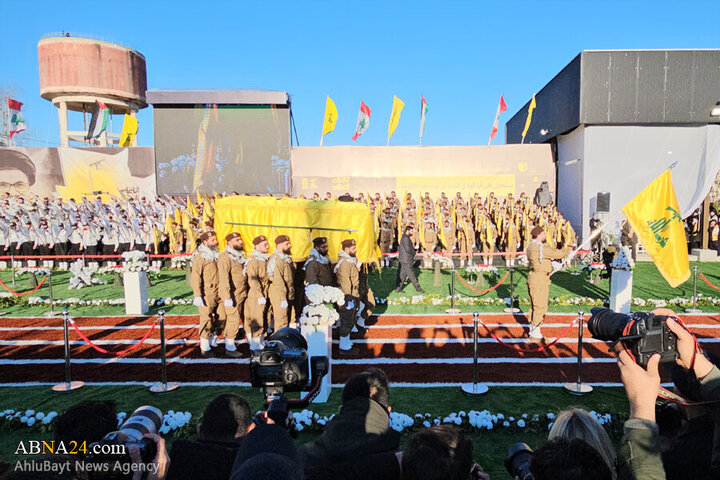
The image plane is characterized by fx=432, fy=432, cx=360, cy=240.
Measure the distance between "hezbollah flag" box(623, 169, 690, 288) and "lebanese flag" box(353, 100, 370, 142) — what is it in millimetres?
19323

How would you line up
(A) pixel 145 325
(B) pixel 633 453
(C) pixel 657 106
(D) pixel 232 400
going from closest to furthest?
(B) pixel 633 453 → (D) pixel 232 400 → (A) pixel 145 325 → (C) pixel 657 106

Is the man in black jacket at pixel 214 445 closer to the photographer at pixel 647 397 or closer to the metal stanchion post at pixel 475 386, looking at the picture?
the photographer at pixel 647 397

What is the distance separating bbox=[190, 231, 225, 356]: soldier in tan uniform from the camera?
8.22m

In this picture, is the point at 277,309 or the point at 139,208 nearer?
the point at 277,309

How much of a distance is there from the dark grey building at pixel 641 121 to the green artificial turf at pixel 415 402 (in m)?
18.5

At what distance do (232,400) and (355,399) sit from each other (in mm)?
734

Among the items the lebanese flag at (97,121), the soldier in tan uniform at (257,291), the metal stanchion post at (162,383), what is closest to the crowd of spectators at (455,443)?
the metal stanchion post at (162,383)

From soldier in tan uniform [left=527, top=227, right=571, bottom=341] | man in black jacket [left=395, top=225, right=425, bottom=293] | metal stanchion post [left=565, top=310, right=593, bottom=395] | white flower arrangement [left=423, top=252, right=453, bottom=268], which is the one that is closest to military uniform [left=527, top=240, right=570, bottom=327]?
soldier in tan uniform [left=527, top=227, right=571, bottom=341]

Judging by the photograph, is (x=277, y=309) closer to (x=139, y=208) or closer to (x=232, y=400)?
(x=232, y=400)

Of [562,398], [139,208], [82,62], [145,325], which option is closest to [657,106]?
[562,398]

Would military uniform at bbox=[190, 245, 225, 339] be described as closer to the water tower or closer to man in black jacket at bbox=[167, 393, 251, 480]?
man in black jacket at bbox=[167, 393, 251, 480]

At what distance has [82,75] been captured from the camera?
35312 millimetres

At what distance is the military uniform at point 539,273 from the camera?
8.03 metres

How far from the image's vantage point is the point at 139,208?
21.3 metres
